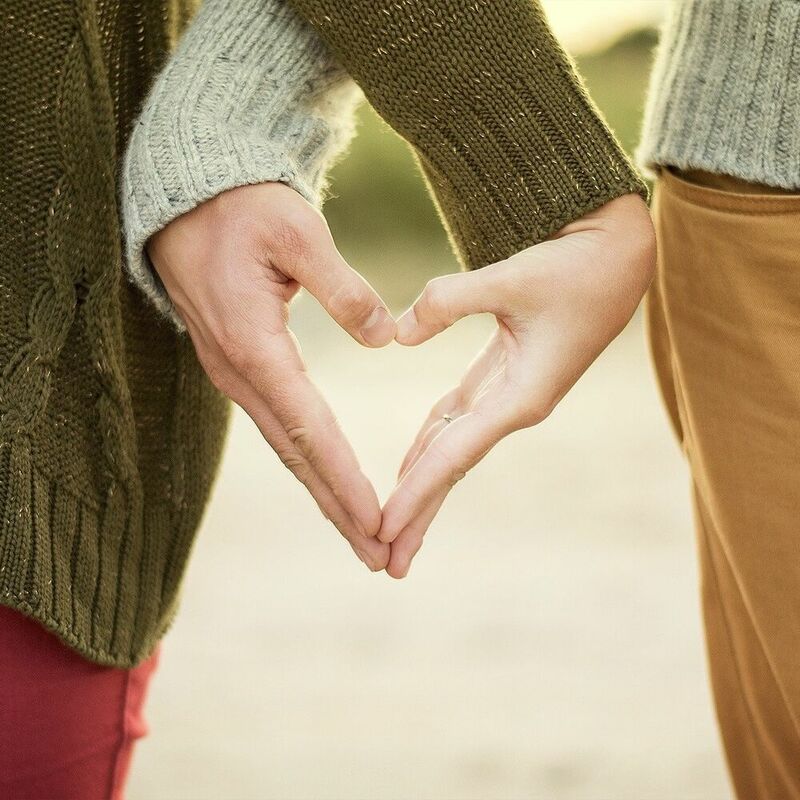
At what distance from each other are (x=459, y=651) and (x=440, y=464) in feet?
7.10

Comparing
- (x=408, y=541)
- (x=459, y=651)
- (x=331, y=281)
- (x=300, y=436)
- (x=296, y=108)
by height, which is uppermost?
(x=296, y=108)

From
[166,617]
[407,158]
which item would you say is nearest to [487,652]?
[166,617]

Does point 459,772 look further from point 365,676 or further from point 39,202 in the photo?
point 39,202

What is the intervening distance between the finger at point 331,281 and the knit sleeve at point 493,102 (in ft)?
0.45

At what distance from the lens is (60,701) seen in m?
0.98

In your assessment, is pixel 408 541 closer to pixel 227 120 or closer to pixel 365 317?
pixel 365 317

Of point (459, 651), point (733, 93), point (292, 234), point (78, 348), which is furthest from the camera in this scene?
point (459, 651)

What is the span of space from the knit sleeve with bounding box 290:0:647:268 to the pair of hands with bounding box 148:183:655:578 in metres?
→ 0.04

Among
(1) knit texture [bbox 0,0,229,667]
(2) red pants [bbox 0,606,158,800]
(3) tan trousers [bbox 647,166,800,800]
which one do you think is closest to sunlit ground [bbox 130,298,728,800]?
(3) tan trousers [bbox 647,166,800,800]

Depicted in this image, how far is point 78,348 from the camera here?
97cm

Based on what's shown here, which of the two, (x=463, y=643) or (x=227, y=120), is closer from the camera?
(x=227, y=120)

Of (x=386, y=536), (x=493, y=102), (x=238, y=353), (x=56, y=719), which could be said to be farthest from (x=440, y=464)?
(x=56, y=719)

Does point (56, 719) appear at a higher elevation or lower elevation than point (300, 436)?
lower

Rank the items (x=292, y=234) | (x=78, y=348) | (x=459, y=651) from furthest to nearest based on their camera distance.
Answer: (x=459, y=651) → (x=78, y=348) → (x=292, y=234)
